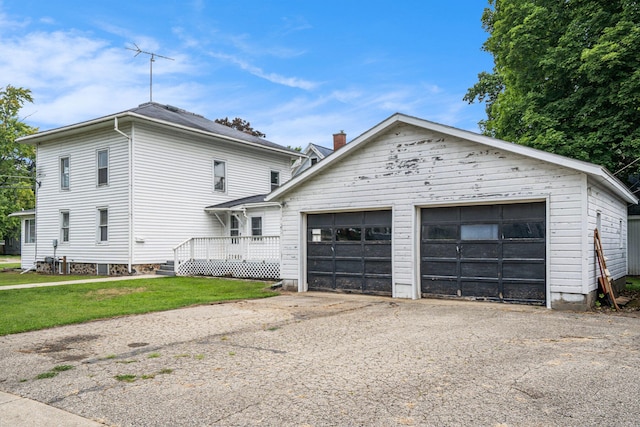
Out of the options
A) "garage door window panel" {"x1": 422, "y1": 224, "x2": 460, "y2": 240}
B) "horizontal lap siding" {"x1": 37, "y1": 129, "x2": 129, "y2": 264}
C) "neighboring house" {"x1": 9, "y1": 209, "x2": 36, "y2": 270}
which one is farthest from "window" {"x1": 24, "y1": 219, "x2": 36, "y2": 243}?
"garage door window panel" {"x1": 422, "y1": 224, "x2": 460, "y2": 240}

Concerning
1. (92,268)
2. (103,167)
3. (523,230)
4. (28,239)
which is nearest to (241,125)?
(28,239)

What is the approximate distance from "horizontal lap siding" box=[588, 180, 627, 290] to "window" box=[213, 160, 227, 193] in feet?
51.2

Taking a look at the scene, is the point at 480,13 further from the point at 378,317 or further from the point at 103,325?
the point at 103,325

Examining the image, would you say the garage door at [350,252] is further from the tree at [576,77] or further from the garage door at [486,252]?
the tree at [576,77]

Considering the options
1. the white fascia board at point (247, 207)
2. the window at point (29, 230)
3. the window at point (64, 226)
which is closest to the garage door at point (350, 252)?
the white fascia board at point (247, 207)

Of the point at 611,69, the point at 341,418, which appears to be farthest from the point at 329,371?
the point at 611,69

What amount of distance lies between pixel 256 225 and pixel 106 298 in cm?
844

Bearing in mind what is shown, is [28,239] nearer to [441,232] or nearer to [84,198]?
[84,198]

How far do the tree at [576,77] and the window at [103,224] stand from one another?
16368mm

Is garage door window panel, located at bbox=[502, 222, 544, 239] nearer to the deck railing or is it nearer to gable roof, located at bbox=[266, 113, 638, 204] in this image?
gable roof, located at bbox=[266, 113, 638, 204]

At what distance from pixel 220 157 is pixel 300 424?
64.3 feet

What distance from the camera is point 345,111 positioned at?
1284 inches

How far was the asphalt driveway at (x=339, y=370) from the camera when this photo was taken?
4152mm

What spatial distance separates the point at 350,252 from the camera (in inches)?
527
